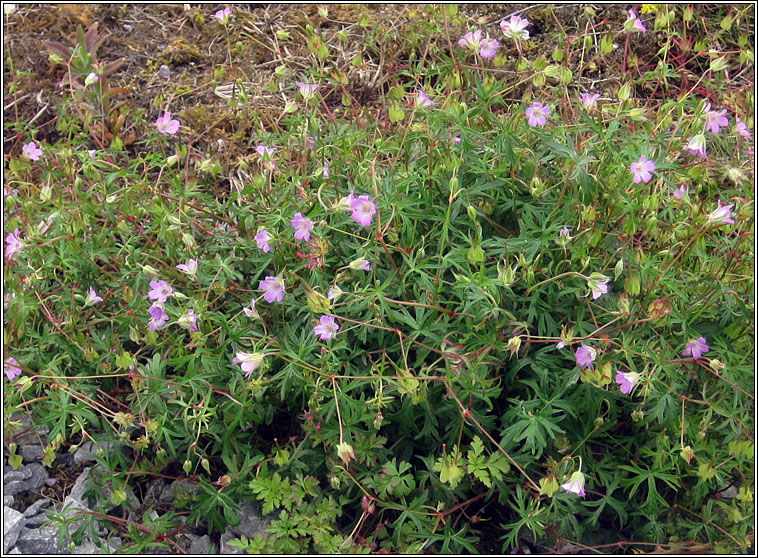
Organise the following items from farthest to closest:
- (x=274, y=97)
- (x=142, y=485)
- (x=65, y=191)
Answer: (x=274, y=97) < (x=65, y=191) < (x=142, y=485)

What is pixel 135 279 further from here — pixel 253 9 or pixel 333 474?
pixel 253 9

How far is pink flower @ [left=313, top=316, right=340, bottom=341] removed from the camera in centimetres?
183

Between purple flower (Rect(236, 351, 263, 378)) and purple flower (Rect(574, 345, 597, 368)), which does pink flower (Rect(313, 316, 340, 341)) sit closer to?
purple flower (Rect(236, 351, 263, 378))

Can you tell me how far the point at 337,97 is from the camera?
3.31 meters

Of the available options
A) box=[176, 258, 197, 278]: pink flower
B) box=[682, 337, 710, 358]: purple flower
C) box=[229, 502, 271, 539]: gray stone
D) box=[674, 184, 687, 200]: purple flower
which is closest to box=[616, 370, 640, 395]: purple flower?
box=[682, 337, 710, 358]: purple flower

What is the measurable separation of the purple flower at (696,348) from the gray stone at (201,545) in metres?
1.54

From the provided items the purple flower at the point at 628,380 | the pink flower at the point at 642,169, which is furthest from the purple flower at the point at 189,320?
the pink flower at the point at 642,169

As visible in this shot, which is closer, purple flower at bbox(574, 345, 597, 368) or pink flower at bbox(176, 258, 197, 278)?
purple flower at bbox(574, 345, 597, 368)

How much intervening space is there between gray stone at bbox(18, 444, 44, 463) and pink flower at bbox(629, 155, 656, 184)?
214 centimetres

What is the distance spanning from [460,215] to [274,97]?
5.05 ft

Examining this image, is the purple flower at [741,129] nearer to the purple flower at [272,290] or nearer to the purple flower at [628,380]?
the purple flower at [628,380]

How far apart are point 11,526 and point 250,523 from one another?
29.5 inches

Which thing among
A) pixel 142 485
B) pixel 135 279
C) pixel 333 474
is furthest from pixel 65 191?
pixel 333 474

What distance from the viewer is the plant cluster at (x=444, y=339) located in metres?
1.89
